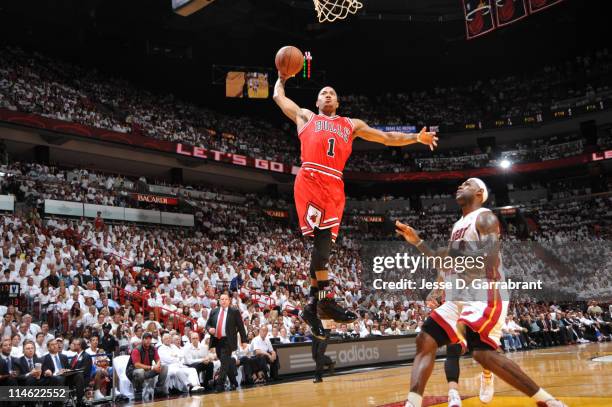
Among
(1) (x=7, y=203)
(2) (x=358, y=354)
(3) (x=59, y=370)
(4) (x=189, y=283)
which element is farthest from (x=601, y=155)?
(3) (x=59, y=370)

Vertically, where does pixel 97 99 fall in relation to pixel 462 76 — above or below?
below

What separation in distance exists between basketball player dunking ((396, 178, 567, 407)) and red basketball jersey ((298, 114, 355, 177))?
1.24 meters

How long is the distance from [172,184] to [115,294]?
45.6 feet

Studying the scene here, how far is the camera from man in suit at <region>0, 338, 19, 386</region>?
851cm

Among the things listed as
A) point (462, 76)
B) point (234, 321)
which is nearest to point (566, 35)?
point (462, 76)

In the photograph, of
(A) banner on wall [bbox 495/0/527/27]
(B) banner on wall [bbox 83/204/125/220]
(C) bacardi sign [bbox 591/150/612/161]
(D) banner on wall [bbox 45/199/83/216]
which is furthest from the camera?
Answer: (C) bacardi sign [bbox 591/150/612/161]

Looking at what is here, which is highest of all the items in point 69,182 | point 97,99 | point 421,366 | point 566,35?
point 566,35

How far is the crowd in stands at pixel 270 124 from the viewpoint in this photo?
23.5 meters

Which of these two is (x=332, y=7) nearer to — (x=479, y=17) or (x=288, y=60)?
(x=288, y=60)

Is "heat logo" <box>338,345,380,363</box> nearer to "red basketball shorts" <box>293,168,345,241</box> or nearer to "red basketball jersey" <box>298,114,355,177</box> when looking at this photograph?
"red basketball shorts" <box>293,168,345,241</box>

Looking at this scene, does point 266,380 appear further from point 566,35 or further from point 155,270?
point 566,35

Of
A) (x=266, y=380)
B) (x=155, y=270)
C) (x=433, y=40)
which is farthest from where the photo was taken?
(x=433, y=40)

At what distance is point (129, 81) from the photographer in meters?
30.2

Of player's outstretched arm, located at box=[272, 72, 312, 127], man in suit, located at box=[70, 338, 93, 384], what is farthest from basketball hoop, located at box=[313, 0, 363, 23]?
man in suit, located at box=[70, 338, 93, 384]
